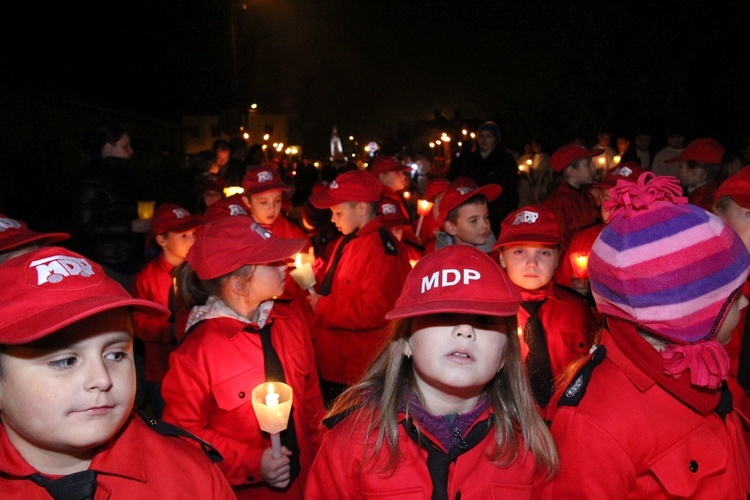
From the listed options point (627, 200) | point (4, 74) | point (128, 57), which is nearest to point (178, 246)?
point (627, 200)

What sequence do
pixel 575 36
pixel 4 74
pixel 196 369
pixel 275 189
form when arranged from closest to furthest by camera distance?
1. pixel 196 369
2. pixel 275 189
3. pixel 4 74
4. pixel 575 36

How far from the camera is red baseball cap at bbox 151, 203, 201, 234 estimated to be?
4.90 meters

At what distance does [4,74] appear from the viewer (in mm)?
11750

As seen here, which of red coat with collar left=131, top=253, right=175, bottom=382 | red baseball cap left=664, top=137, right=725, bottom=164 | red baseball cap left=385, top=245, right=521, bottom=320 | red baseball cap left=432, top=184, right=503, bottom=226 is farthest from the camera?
red baseball cap left=664, top=137, right=725, bottom=164

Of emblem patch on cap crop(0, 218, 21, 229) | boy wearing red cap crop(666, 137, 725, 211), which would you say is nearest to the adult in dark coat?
boy wearing red cap crop(666, 137, 725, 211)

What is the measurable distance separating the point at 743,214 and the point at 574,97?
20.0m

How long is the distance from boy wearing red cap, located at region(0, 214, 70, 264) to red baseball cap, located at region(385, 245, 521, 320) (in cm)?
232

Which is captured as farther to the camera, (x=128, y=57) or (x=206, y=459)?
(x=128, y=57)

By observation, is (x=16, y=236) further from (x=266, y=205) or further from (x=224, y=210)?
(x=266, y=205)

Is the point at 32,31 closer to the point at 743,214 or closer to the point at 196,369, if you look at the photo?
the point at 196,369

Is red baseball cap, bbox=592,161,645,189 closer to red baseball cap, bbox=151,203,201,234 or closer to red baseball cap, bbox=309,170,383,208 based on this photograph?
red baseball cap, bbox=309,170,383,208

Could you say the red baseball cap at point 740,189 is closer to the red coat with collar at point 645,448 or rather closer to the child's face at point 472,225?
the red coat with collar at point 645,448

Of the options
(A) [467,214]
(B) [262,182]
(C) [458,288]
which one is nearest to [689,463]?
(C) [458,288]

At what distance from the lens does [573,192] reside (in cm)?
604
